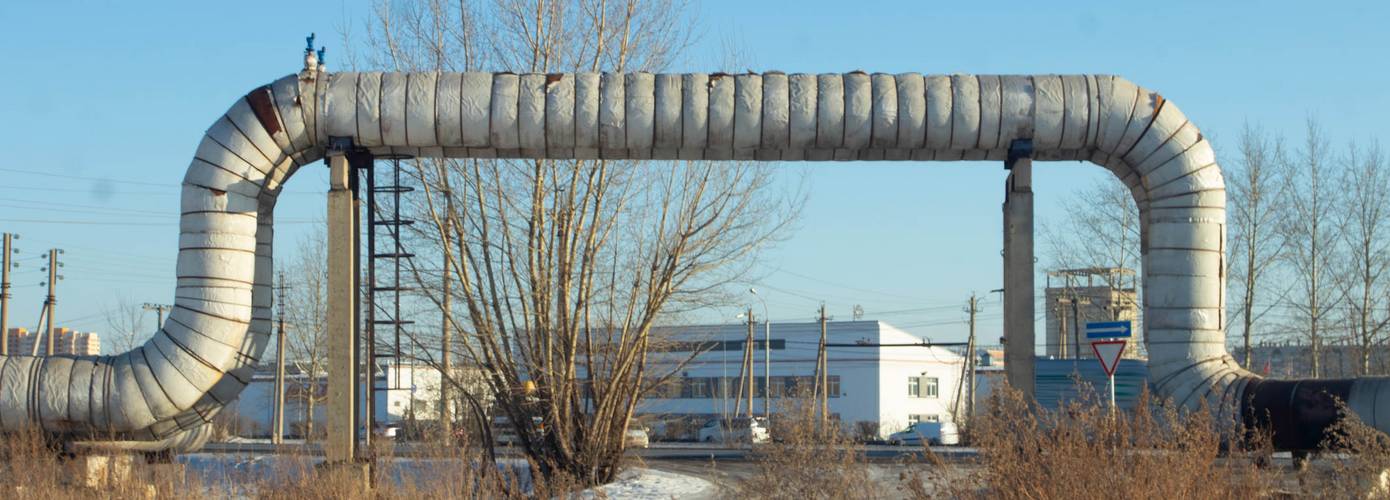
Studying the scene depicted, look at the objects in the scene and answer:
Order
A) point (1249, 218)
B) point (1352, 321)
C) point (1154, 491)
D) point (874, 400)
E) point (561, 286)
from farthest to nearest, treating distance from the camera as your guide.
Answer: point (874, 400)
point (1352, 321)
point (1249, 218)
point (561, 286)
point (1154, 491)

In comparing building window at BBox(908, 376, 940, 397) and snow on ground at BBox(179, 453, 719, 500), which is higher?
snow on ground at BBox(179, 453, 719, 500)

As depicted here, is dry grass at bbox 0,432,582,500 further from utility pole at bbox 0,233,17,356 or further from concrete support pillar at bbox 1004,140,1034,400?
utility pole at bbox 0,233,17,356

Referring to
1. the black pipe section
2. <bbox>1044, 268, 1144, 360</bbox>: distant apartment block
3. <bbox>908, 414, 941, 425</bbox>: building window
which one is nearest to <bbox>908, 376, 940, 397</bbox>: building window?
<bbox>908, 414, 941, 425</bbox>: building window

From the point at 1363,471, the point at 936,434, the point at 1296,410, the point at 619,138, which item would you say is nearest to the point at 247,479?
the point at 619,138

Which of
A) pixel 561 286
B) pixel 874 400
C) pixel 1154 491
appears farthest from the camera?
pixel 874 400

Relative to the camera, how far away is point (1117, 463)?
8273 mm

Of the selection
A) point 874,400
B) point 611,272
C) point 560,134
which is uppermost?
point 560,134

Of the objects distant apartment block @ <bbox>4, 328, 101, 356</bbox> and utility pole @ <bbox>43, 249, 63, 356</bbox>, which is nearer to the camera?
utility pole @ <bbox>43, 249, 63, 356</bbox>

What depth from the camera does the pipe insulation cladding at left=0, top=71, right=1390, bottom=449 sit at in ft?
44.4

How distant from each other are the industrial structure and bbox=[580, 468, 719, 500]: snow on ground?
12.6 ft

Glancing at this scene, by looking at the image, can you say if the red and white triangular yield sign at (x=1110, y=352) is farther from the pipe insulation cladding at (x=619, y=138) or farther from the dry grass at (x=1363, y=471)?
the dry grass at (x=1363, y=471)

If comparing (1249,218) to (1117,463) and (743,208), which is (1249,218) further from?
(1117,463)

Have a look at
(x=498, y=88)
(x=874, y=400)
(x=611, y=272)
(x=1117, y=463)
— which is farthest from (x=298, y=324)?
(x=1117, y=463)

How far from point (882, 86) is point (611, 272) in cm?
581
